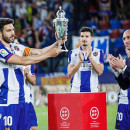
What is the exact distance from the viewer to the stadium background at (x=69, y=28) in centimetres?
1441

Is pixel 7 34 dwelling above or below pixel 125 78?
above

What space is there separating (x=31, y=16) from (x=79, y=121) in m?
12.8

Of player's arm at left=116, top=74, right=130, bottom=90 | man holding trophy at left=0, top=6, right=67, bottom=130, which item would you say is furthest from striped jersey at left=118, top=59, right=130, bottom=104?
man holding trophy at left=0, top=6, right=67, bottom=130

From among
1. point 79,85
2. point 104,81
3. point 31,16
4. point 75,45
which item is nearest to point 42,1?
point 31,16

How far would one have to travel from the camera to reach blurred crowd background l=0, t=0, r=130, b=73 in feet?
53.5

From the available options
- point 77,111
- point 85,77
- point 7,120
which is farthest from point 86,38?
point 7,120

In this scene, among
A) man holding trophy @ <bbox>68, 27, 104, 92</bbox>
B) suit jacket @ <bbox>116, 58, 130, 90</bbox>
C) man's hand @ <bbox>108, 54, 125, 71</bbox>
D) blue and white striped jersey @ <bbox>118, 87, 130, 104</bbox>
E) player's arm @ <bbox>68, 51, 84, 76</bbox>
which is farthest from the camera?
man holding trophy @ <bbox>68, 27, 104, 92</bbox>

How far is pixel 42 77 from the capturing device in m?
14.6

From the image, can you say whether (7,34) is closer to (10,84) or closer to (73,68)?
(10,84)

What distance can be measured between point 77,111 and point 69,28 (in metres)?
11.8

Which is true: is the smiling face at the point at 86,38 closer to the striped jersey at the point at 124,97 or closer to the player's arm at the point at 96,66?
the player's arm at the point at 96,66

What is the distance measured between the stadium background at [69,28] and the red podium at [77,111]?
774cm

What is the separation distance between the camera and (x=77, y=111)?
5.78m

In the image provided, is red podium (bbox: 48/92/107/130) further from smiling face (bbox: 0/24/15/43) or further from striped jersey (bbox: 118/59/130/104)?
smiling face (bbox: 0/24/15/43)
